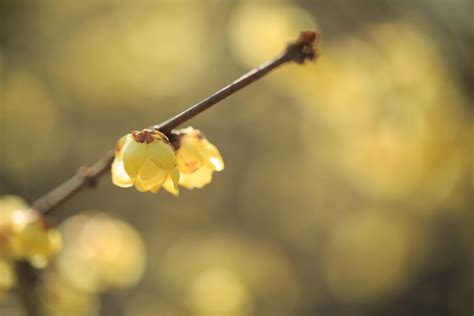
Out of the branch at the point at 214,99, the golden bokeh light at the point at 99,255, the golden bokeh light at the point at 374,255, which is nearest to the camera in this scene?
the branch at the point at 214,99

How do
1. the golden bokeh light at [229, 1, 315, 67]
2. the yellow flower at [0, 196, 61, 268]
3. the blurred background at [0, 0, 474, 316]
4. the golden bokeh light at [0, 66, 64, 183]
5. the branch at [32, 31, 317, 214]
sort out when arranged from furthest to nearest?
the golden bokeh light at [0, 66, 64, 183], the blurred background at [0, 0, 474, 316], the golden bokeh light at [229, 1, 315, 67], the yellow flower at [0, 196, 61, 268], the branch at [32, 31, 317, 214]

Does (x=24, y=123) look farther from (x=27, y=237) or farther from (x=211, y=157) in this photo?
(x=211, y=157)

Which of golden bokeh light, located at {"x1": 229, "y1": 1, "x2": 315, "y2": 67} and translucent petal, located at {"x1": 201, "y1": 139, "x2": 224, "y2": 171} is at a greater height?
golden bokeh light, located at {"x1": 229, "y1": 1, "x2": 315, "y2": 67}

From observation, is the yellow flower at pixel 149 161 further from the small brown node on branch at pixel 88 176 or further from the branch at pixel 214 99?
the small brown node on branch at pixel 88 176

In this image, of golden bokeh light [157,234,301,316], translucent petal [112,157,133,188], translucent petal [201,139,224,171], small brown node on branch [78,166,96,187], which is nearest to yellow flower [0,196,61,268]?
small brown node on branch [78,166,96,187]

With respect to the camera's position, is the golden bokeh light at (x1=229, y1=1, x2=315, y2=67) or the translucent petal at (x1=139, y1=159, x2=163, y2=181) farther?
the golden bokeh light at (x1=229, y1=1, x2=315, y2=67)

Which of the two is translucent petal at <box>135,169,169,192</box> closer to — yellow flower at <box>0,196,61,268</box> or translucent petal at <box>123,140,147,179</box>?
translucent petal at <box>123,140,147,179</box>

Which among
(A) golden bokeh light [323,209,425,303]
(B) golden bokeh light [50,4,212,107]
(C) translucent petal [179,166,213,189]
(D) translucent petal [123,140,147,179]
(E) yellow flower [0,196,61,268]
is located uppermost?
(B) golden bokeh light [50,4,212,107]

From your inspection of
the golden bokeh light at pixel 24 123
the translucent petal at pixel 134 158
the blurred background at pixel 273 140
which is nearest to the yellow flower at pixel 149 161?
the translucent petal at pixel 134 158
